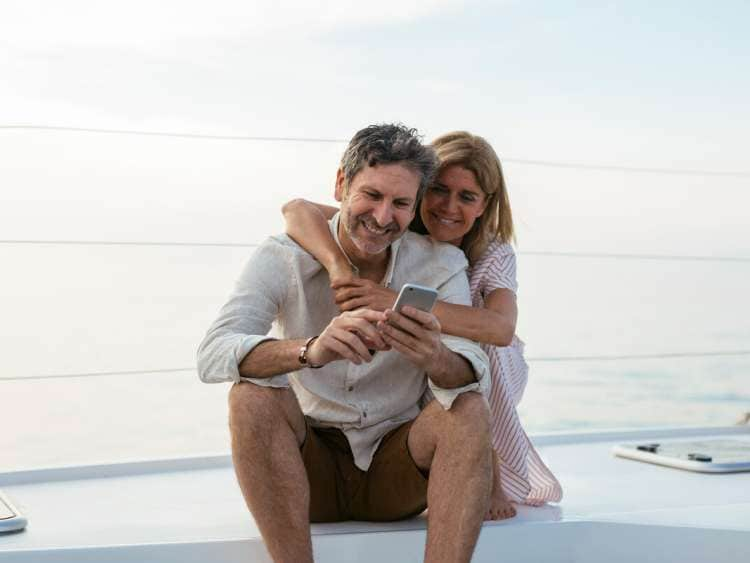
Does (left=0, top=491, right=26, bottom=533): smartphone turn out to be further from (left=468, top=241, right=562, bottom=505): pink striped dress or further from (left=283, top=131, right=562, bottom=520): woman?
(left=468, top=241, right=562, bottom=505): pink striped dress

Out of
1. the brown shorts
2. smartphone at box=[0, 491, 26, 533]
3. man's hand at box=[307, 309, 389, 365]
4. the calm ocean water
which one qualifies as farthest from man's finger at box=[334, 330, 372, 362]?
the calm ocean water

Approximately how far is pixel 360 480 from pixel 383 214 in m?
0.43

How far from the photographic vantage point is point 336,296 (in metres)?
1.85

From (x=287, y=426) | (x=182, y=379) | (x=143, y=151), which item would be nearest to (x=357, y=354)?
(x=287, y=426)

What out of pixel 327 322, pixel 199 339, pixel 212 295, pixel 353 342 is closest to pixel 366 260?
pixel 327 322

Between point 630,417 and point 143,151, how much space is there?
5.38m

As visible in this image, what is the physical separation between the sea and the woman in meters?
1.36

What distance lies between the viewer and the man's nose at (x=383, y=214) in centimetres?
182

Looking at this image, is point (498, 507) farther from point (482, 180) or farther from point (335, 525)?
point (482, 180)

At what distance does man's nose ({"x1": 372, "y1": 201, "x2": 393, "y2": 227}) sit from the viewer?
182 centimetres

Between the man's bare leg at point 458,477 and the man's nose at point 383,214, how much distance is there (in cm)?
29

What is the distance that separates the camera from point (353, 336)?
1.65 metres

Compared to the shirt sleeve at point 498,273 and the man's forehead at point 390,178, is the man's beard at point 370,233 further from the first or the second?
the shirt sleeve at point 498,273

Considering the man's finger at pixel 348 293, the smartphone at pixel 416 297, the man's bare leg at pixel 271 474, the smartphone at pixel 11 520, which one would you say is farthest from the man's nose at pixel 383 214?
the smartphone at pixel 11 520
